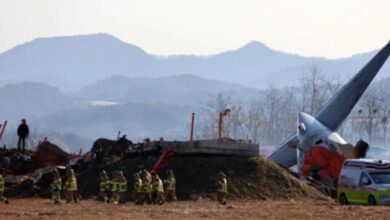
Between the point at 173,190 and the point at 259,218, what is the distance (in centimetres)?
1100

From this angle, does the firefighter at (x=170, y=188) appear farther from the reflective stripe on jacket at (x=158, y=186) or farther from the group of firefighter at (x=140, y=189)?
the reflective stripe on jacket at (x=158, y=186)

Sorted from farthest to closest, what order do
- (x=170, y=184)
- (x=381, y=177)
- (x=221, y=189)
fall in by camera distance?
1. (x=170, y=184)
2. (x=221, y=189)
3. (x=381, y=177)

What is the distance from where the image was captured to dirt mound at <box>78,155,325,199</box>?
133 feet

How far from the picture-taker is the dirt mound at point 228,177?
4066 cm

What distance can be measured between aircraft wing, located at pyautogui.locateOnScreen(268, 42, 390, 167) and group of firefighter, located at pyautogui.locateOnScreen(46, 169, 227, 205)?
22024 mm

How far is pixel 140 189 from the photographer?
36.3 m

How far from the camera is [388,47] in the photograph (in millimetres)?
61094

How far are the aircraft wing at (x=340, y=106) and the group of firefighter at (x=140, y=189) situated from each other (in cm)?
2202

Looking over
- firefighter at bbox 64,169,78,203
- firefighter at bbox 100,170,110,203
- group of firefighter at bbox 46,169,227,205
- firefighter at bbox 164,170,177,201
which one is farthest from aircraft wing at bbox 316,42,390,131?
firefighter at bbox 64,169,78,203

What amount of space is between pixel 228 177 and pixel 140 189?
22.7 feet

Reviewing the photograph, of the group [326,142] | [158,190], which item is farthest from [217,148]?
[326,142]

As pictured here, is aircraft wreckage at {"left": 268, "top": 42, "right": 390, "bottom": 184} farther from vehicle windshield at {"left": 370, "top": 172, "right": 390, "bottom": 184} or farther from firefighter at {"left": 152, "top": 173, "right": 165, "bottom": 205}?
firefighter at {"left": 152, "top": 173, "right": 165, "bottom": 205}

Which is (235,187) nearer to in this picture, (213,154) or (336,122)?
(213,154)

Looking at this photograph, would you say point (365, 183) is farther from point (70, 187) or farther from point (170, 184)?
point (70, 187)
